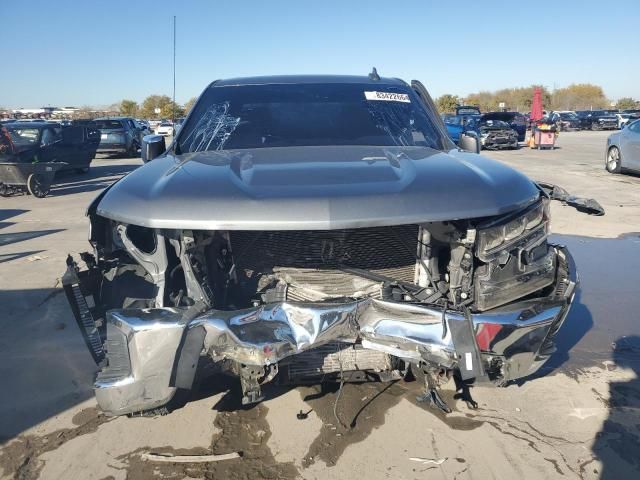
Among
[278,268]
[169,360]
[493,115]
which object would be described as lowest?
[169,360]

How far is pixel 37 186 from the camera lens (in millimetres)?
11977

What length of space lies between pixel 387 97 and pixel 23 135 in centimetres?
1200

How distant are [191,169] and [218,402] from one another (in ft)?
4.83

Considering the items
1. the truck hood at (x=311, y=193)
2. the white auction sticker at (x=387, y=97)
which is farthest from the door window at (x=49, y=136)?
the truck hood at (x=311, y=193)

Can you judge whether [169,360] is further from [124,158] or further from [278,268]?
[124,158]

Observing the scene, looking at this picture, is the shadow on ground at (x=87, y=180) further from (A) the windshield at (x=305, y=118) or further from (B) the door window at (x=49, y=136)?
(A) the windshield at (x=305, y=118)

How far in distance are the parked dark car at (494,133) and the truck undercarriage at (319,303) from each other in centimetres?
2234

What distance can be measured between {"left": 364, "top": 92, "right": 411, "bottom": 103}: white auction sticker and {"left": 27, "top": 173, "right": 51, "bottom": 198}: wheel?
10.3 meters

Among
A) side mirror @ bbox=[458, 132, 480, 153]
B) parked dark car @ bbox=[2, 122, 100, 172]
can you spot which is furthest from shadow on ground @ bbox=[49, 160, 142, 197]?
side mirror @ bbox=[458, 132, 480, 153]

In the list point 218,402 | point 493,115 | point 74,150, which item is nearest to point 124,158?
point 74,150

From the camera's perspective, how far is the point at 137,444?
294 centimetres

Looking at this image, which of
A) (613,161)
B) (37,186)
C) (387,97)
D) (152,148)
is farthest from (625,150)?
(37,186)

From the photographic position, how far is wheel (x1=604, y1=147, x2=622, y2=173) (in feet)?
47.4

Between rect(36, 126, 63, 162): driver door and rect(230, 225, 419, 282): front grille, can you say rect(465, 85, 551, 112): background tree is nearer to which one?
rect(36, 126, 63, 162): driver door
